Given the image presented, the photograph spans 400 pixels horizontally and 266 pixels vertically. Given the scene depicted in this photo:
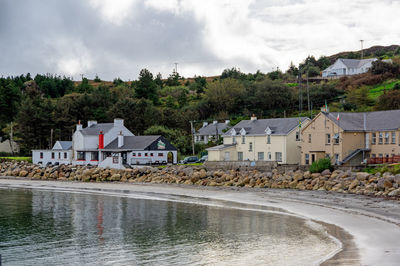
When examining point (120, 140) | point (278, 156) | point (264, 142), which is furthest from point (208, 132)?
point (278, 156)

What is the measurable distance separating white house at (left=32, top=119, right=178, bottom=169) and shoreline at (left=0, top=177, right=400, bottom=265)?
1009cm

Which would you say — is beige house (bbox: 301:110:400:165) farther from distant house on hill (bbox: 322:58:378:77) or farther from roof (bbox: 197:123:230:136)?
distant house on hill (bbox: 322:58:378:77)

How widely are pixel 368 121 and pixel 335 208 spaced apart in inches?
824

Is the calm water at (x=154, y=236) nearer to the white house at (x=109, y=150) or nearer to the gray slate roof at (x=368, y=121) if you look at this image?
the gray slate roof at (x=368, y=121)

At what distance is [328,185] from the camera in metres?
44.5

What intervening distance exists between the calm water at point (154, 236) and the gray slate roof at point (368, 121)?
2119 cm

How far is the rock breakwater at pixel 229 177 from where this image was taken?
41.4 meters

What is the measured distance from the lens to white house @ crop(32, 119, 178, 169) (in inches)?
2744

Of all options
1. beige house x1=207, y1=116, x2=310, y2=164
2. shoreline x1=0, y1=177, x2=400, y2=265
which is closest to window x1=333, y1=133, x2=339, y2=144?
beige house x1=207, y1=116, x2=310, y2=164

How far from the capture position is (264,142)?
60.5 meters

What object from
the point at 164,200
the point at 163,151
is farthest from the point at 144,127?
the point at 164,200

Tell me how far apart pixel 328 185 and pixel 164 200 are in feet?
50.2

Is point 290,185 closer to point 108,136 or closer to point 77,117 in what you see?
point 108,136

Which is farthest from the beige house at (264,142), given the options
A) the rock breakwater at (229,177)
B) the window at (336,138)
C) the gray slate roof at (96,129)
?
the gray slate roof at (96,129)
